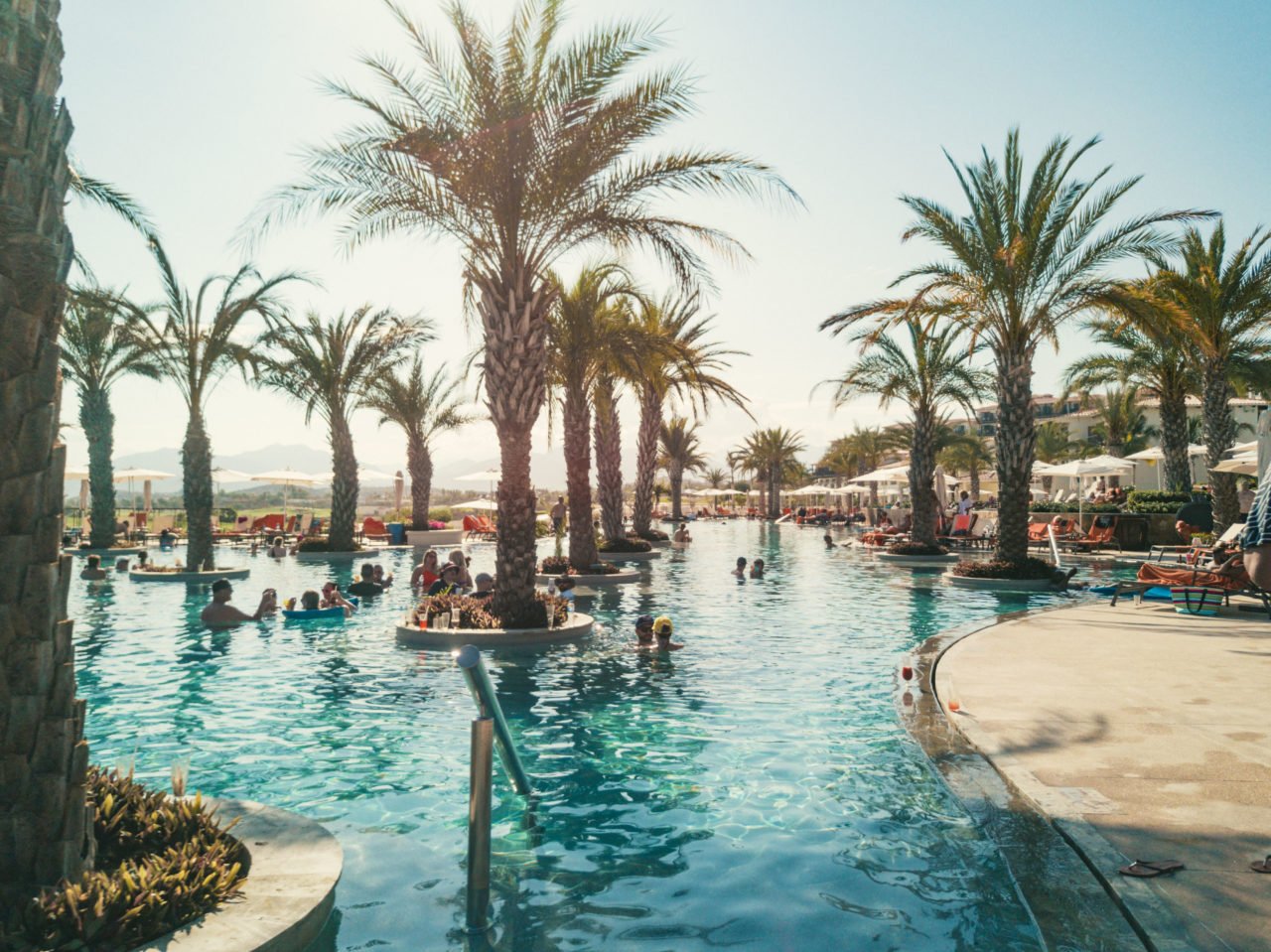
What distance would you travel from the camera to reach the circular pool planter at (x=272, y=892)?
3367mm

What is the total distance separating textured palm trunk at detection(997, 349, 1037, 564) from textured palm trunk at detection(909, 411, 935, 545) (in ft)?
25.3

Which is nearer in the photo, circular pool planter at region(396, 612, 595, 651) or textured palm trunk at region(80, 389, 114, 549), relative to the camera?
circular pool planter at region(396, 612, 595, 651)

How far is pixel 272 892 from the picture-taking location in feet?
12.4

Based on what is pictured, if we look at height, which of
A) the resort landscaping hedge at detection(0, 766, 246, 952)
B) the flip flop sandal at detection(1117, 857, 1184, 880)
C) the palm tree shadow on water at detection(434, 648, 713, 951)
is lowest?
the palm tree shadow on water at detection(434, 648, 713, 951)

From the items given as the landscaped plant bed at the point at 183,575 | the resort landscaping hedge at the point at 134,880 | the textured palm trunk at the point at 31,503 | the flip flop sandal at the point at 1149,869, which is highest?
the textured palm trunk at the point at 31,503

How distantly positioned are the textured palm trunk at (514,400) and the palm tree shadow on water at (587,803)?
9.97 ft

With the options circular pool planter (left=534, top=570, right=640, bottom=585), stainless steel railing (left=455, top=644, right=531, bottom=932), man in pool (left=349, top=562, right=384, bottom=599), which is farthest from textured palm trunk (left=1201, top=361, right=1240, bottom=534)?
stainless steel railing (left=455, top=644, right=531, bottom=932)

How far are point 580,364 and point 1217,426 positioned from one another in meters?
17.6

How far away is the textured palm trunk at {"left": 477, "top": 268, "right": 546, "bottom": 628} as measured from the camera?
13305mm

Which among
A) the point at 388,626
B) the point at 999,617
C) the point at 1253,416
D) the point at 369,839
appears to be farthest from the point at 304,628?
the point at 1253,416

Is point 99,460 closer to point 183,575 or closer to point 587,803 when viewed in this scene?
point 183,575

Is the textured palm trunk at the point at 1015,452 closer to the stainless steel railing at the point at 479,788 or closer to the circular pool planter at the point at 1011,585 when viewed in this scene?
the circular pool planter at the point at 1011,585

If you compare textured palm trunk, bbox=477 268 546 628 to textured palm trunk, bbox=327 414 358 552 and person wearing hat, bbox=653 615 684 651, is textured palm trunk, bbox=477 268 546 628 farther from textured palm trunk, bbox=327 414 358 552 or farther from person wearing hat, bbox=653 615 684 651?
textured palm trunk, bbox=327 414 358 552

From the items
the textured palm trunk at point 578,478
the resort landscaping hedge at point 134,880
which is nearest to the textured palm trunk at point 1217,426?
the textured palm trunk at point 578,478
